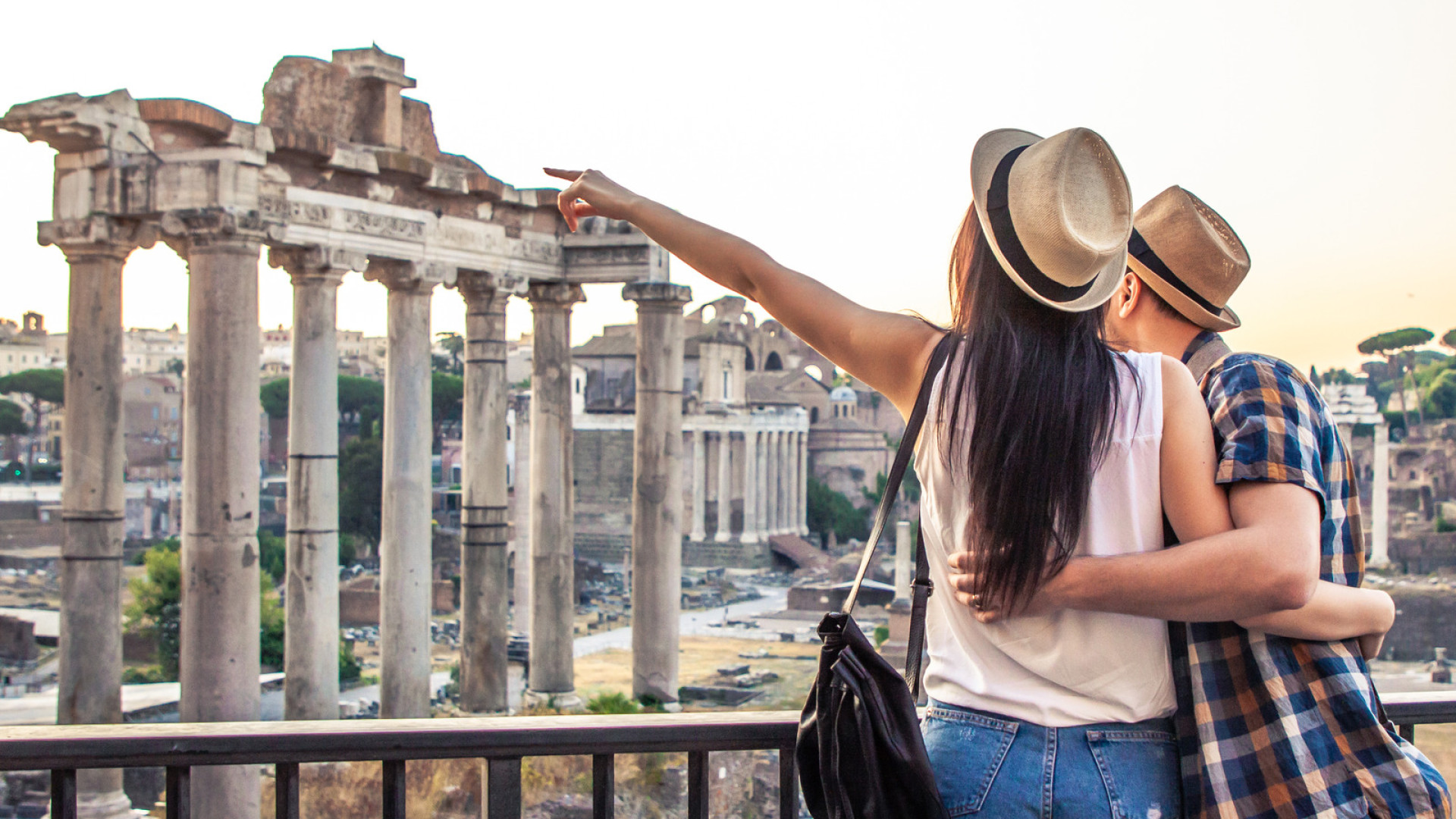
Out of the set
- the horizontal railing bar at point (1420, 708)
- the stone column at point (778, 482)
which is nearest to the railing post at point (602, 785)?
the horizontal railing bar at point (1420, 708)

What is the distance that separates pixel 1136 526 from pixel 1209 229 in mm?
443

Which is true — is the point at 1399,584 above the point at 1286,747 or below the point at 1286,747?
below

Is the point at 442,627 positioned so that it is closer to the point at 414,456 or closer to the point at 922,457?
the point at 414,456

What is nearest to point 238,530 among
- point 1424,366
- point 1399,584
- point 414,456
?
point 414,456

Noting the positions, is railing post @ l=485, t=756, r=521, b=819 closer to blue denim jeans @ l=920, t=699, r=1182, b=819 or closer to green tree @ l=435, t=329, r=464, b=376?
blue denim jeans @ l=920, t=699, r=1182, b=819

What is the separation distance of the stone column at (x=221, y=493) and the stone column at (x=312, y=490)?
1.00m

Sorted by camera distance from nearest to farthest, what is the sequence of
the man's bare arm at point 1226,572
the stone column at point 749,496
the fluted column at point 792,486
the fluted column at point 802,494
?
the man's bare arm at point 1226,572, the stone column at point 749,496, the fluted column at point 792,486, the fluted column at point 802,494

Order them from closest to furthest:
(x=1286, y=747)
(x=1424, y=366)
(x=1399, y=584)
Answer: (x=1286, y=747), (x=1399, y=584), (x=1424, y=366)

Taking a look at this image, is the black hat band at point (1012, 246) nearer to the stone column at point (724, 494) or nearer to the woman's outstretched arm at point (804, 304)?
the woman's outstretched arm at point (804, 304)

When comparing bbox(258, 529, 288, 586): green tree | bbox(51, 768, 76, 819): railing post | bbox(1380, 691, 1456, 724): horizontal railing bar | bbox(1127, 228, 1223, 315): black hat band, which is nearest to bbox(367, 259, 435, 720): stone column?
bbox(51, 768, 76, 819): railing post

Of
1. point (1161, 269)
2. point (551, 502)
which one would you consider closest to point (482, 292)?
point (551, 502)

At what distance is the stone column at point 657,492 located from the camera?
8.91m

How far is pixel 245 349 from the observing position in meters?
6.47

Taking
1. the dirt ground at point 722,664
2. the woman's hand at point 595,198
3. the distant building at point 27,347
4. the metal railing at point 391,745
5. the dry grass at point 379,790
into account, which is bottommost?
the dirt ground at point 722,664
